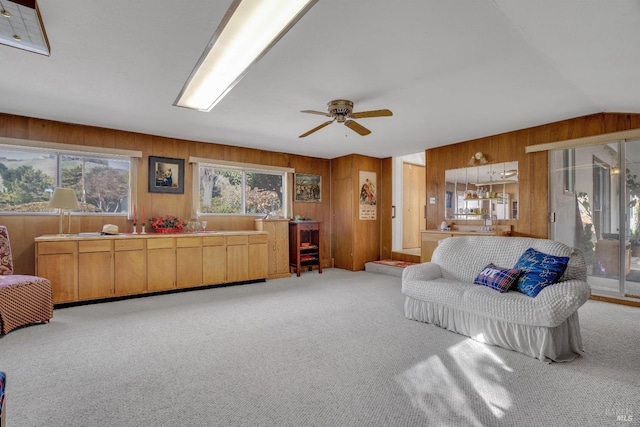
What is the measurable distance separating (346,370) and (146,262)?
3.63m

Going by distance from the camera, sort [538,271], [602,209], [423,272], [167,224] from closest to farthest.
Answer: [538,271] → [423,272] → [602,209] → [167,224]

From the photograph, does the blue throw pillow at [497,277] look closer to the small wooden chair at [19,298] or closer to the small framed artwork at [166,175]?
the small wooden chair at [19,298]

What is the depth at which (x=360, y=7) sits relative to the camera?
2.08 metres

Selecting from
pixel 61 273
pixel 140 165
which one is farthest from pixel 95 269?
pixel 140 165

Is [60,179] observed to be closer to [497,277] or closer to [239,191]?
[239,191]

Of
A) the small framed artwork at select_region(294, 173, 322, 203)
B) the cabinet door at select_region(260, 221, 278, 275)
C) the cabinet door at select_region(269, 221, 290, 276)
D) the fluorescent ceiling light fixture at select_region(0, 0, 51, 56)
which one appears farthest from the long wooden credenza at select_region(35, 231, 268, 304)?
the fluorescent ceiling light fixture at select_region(0, 0, 51, 56)

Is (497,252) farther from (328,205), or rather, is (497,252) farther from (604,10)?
(328,205)

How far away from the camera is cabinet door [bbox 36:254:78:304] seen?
398 cm

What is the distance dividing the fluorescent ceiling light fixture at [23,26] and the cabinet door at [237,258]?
3512 mm

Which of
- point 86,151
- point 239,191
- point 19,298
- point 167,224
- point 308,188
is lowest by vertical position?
point 19,298

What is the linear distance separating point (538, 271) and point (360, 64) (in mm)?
2525

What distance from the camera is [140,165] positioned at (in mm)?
5180

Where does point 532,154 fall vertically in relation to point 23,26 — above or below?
below

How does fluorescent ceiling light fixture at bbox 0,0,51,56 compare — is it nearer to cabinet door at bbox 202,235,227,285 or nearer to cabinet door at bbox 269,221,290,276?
cabinet door at bbox 202,235,227,285
